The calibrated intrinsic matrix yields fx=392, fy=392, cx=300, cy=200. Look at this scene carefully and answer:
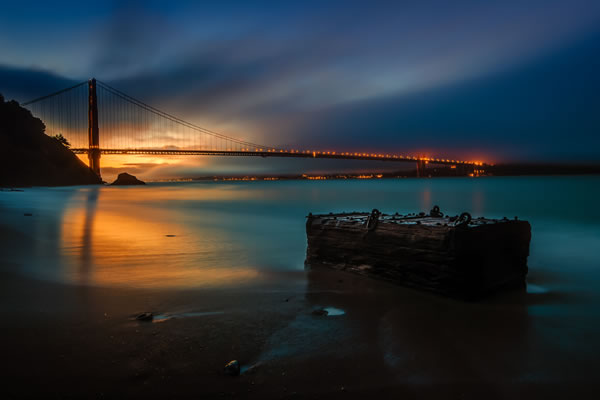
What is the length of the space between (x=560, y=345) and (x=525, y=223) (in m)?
1.76

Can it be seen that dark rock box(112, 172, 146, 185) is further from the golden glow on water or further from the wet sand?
the wet sand

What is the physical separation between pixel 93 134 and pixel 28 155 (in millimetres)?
13511

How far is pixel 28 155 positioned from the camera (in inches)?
2318

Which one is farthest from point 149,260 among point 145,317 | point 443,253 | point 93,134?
point 93,134

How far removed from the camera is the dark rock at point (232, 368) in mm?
2621

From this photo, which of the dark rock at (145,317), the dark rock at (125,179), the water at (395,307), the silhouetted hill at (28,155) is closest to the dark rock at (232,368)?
the water at (395,307)

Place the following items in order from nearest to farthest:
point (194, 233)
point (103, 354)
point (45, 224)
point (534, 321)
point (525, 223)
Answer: point (103, 354) → point (534, 321) → point (525, 223) → point (194, 233) → point (45, 224)

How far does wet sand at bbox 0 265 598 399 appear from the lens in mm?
2498

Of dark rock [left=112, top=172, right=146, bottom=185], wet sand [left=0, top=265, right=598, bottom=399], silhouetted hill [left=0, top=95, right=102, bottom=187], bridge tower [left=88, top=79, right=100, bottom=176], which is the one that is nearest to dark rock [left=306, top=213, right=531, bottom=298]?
wet sand [left=0, top=265, right=598, bottom=399]

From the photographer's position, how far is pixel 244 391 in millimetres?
2426

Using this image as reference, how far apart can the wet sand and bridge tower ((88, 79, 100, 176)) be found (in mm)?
72775

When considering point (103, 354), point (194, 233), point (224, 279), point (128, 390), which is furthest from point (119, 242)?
point (128, 390)

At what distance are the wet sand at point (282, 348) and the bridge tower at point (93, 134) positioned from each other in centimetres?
7278

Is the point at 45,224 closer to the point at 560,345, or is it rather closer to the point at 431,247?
the point at 431,247
